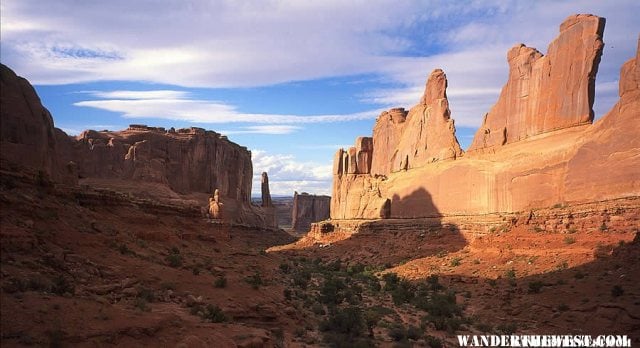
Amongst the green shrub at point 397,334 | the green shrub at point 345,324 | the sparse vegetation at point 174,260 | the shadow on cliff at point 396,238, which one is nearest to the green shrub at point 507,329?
the green shrub at point 397,334

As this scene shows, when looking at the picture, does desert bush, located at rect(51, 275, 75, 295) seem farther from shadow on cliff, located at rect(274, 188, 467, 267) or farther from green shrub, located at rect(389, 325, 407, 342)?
shadow on cliff, located at rect(274, 188, 467, 267)

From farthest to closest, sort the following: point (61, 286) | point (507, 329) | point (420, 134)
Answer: point (420, 134) < point (507, 329) < point (61, 286)

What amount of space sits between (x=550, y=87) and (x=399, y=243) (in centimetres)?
1741

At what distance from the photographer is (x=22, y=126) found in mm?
13062

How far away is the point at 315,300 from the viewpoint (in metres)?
19.9

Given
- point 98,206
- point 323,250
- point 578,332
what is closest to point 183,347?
point 98,206

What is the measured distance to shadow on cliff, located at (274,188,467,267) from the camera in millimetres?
37781

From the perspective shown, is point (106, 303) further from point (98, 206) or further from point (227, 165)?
point (227, 165)

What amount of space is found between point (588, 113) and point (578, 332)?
18.9 meters

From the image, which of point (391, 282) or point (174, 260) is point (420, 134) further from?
point (174, 260)

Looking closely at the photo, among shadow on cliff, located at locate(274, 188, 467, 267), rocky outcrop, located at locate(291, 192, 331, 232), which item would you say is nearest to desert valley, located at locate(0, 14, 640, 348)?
shadow on cliff, located at locate(274, 188, 467, 267)

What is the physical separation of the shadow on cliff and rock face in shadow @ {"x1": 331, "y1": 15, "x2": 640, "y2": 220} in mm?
490

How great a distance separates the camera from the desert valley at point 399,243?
36.4 ft

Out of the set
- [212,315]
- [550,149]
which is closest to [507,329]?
[212,315]
